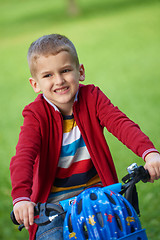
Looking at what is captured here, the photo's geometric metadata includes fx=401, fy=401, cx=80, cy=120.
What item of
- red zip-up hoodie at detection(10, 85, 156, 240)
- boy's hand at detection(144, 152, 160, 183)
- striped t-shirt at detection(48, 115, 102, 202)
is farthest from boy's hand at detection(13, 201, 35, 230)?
striped t-shirt at detection(48, 115, 102, 202)

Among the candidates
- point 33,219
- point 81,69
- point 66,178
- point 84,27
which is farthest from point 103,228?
point 84,27

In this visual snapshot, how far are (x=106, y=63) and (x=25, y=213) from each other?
11799 mm

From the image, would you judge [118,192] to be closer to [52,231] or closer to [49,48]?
[52,231]

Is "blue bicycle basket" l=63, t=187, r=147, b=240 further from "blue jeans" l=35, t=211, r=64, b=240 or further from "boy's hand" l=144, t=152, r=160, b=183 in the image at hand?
"blue jeans" l=35, t=211, r=64, b=240

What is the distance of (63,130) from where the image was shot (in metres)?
2.82

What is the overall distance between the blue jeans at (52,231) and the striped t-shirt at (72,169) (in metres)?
0.35

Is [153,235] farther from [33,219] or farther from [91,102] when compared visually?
[33,219]

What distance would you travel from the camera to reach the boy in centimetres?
262

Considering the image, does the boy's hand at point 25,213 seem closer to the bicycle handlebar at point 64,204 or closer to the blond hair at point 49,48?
the bicycle handlebar at point 64,204

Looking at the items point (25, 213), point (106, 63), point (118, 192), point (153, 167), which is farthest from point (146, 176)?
point (106, 63)

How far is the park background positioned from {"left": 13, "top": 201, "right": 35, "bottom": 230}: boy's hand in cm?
275

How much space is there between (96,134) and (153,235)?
7.03 feet

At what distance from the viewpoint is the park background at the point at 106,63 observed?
6.02 meters

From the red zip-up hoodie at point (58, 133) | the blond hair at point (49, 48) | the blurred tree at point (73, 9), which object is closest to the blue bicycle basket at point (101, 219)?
the red zip-up hoodie at point (58, 133)
